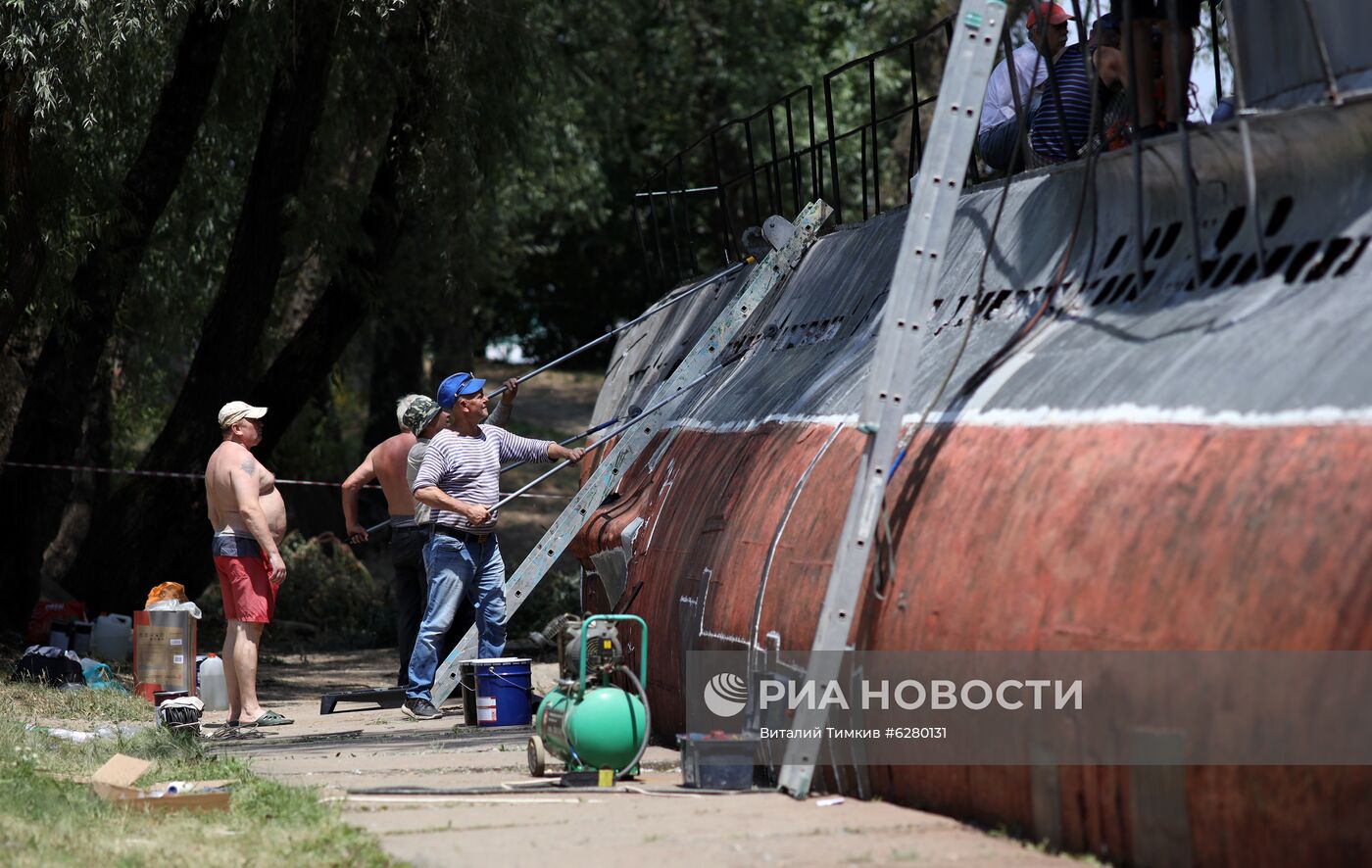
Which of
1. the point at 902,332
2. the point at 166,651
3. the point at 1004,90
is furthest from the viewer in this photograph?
the point at 166,651

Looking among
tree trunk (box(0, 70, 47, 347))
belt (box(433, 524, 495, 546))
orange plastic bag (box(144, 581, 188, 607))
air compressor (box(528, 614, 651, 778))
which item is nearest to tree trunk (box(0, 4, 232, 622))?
tree trunk (box(0, 70, 47, 347))

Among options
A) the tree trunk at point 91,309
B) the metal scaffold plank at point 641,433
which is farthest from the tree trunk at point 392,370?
the metal scaffold plank at point 641,433

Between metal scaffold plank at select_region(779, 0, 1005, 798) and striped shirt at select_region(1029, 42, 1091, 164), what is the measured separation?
1.73 m

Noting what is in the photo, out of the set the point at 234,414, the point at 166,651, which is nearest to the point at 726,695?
the point at 234,414

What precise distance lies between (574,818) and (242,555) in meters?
4.03

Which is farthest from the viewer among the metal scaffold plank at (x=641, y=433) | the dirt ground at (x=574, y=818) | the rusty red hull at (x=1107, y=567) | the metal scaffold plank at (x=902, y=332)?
the metal scaffold plank at (x=641, y=433)

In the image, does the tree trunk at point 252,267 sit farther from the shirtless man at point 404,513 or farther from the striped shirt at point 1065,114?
the striped shirt at point 1065,114

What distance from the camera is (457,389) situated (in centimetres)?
979

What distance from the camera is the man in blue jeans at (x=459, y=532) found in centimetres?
959

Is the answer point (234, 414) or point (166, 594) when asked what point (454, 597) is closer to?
point (234, 414)

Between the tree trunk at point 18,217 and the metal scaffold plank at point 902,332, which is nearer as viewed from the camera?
the metal scaffold plank at point 902,332

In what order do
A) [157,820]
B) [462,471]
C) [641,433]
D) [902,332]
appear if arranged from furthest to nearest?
[641,433], [462,471], [902,332], [157,820]

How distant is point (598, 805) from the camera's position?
21.1 feet

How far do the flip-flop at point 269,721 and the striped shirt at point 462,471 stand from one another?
1.53 meters
